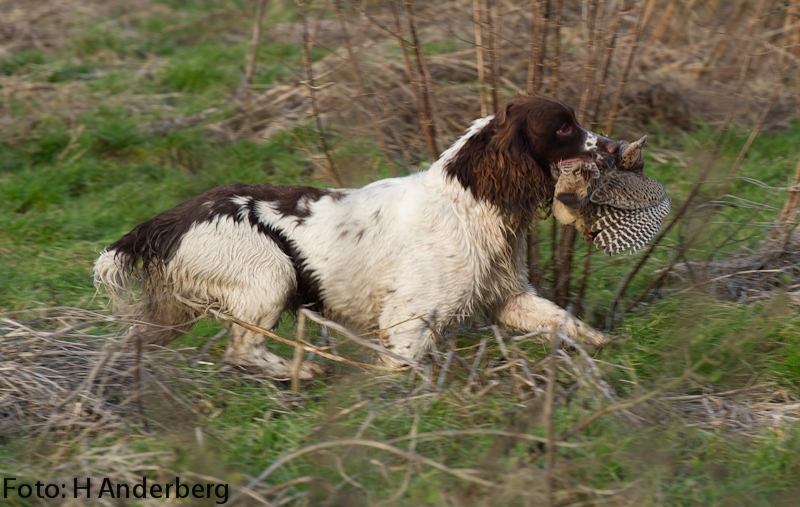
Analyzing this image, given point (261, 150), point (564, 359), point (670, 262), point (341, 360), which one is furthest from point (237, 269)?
point (261, 150)

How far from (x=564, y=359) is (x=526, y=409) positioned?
47 cm

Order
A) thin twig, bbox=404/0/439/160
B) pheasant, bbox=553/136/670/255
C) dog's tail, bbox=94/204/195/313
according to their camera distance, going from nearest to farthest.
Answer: pheasant, bbox=553/136/670/255 → dog's tail, bbox=94/204/195/313 → thin twig, bbox=404/0/439/160

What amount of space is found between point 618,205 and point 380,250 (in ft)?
3.30

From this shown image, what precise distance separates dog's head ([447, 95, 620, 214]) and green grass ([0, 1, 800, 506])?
0.67 m

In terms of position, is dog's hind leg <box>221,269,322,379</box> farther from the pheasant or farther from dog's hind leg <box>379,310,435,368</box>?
the pheasant

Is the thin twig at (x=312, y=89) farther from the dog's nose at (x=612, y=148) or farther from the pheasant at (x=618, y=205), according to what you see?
the dog's nose at (x=612, y=148)

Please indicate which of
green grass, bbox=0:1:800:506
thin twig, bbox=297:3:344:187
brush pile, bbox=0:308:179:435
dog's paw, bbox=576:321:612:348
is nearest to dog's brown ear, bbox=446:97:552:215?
dog's paw, bbox=576:321:612:348

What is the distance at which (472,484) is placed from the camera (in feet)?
10.1

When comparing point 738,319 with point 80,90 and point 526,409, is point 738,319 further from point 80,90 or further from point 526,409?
point 80,90

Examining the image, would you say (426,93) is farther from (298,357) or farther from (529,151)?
(298,357)

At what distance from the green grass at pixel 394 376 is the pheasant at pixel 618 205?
0.44 metres

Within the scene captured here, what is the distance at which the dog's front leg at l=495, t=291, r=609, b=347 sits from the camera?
14.0ft

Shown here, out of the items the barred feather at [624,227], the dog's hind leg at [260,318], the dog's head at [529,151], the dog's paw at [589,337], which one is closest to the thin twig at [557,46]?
the dog's head at [529,151]

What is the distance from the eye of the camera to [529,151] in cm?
414
